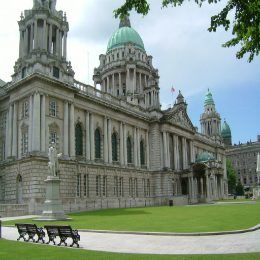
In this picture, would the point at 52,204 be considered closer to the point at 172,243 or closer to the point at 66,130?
the point at 66,130

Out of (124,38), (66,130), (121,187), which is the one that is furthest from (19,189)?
(124,38)

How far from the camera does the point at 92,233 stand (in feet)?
77.5

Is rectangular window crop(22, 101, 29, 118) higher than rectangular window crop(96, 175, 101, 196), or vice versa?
rectangular window crop(22, 101, 29, 118)

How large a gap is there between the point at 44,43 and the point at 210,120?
7637 cm

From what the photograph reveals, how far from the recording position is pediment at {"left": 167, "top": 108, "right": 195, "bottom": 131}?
3043 inches

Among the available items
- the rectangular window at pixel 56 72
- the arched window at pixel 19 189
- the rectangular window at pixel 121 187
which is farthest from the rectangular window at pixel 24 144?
the rectangular window at pixel 121 187

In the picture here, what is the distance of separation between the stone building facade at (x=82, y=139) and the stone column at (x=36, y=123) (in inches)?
5.2

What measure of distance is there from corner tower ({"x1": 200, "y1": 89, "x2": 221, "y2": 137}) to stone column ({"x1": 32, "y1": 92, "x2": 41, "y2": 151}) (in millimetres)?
77573

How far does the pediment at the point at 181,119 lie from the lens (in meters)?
77.3

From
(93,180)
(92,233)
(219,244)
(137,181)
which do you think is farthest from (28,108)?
(219,244)

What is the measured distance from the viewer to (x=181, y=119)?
82250 mm

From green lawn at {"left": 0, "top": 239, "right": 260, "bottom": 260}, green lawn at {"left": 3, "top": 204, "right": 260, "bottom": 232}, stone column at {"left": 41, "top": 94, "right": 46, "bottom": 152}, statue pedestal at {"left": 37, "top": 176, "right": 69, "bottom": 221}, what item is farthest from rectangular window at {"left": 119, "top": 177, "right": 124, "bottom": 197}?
green lawn at {"left": 0, "top": 239, "right": 260, "bottom": 260}

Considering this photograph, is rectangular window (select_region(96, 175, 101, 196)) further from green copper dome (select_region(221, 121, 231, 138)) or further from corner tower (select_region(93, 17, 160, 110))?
green copper dome (select_region(221, 121, 231, 138))

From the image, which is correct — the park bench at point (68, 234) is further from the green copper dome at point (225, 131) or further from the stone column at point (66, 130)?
the green copper dome at point (225, 131)
